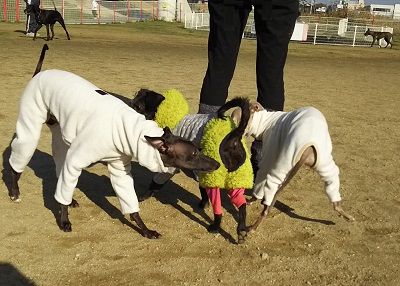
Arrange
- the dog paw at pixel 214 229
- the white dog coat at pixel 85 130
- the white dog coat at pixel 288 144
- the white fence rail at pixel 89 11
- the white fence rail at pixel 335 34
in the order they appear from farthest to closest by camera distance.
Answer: the white fence rail at pixel 335 34 → the white fence rail at pixel 89 11 → the dog paw at pixel 214 229 → the white dog coat at pixel 288 144 → the white dog coat at pixel 85 130

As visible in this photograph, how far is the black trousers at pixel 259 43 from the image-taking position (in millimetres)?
3930

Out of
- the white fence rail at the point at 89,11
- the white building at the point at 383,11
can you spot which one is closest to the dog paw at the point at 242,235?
the white fence rail at the point at 89,11

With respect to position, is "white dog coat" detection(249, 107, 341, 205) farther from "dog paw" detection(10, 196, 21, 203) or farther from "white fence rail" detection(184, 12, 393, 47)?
"white fence rail" detection(184, 12, 393, 47)

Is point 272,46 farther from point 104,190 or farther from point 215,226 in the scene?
point 104,190

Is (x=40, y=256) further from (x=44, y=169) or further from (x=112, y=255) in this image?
(x=44, y=169)

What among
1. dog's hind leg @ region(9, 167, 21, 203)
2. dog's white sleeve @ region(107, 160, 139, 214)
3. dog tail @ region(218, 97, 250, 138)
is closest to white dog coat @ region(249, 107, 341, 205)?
dog tail @ region(218, 97, 250, 138)

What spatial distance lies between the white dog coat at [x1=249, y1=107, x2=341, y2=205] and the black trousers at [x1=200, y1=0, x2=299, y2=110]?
1.92ft

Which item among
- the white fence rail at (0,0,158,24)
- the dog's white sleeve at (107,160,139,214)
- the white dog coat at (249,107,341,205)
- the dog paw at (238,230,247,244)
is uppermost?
the white fence rail at (0,0,158,24)

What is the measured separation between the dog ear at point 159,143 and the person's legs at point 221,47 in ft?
3.91

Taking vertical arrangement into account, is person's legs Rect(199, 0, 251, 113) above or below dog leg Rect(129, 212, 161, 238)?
above

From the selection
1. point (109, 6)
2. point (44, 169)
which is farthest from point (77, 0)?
point (44, 169)

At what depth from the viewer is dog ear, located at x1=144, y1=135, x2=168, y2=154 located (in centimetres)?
295

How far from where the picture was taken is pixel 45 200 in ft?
13.1

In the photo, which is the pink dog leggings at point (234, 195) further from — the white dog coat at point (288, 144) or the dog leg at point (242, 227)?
the white dog coat at point (288, 144)
